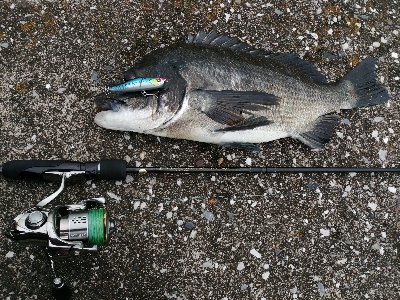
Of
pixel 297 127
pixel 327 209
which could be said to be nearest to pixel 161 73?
pixel 297 127

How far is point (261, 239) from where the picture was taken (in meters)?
2.92

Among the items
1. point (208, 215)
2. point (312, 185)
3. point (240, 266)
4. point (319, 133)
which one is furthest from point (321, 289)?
point (319, 133)

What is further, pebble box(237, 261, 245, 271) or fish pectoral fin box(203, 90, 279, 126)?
pebble box(237, 261, 245, 271)

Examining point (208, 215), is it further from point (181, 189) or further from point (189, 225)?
point (181, 189)

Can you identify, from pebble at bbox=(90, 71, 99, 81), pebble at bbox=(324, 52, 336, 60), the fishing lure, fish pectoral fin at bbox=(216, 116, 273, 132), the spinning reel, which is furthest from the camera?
pebble at bbox=(324, 52, 336, 60)

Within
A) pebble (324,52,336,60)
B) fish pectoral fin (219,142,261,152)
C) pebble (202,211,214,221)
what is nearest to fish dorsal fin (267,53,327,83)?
pebble (324,52,336,60)

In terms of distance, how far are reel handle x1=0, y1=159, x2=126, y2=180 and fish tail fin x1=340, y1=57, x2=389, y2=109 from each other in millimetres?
1616

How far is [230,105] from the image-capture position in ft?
8.70

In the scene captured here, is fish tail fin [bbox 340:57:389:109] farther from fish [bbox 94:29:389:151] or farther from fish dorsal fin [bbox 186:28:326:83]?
fish dorsal fin [bbox 186:28:326:83]

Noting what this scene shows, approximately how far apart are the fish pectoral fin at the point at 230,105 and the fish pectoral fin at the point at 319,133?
1.42 ft

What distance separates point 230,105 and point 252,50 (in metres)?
0.48

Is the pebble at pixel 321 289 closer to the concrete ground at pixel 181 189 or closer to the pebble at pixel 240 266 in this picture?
the concrete ground at pixel 181 189

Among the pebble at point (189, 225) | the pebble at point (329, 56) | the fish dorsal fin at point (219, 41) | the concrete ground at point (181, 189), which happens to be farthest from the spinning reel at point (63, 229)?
the pebble at point (329, 56)

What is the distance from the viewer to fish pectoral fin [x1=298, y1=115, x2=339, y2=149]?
293cm
